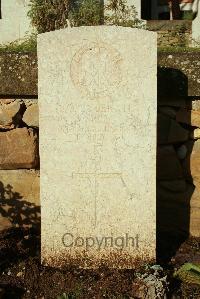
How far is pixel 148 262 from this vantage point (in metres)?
3.29

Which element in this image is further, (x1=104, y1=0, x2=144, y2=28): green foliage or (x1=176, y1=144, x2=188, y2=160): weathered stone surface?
(x1=104, y1=0, x2=144, y2=28): green foliage

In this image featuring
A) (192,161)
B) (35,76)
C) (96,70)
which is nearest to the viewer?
(96,70)

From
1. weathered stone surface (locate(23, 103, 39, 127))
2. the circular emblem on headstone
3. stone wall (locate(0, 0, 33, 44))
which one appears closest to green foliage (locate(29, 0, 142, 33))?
stone wall (locate(0, 0, 33, 44))

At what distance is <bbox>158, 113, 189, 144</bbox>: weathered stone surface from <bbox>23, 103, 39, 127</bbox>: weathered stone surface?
0.96m

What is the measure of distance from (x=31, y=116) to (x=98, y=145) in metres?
0.69

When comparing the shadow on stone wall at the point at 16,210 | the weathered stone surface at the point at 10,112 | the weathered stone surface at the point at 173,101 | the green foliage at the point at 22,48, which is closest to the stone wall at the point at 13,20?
the green foliage at the point at 22,48

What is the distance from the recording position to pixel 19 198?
146 inches

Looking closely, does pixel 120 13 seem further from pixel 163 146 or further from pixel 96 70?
pixel 96 70

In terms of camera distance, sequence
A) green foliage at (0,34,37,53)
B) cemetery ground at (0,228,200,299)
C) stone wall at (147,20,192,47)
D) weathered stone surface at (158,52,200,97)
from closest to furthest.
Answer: cemetery ground at (0,228,200,299)
weathered stone surface at (158,52,200,97)
green foliage at (0,34,37,53)
stone wall at (147,20,192,47)

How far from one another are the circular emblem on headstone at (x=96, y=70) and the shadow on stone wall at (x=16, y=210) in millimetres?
1120

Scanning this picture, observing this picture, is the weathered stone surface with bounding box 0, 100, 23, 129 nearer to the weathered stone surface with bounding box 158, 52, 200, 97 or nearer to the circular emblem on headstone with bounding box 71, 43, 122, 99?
the circular emblem on headstone with bounding box 71, 43, 122, 99

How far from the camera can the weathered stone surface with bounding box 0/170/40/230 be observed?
366 cm

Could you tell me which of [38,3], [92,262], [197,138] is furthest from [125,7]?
[92,262]

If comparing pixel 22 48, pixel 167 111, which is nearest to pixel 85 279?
pixel 167 111
